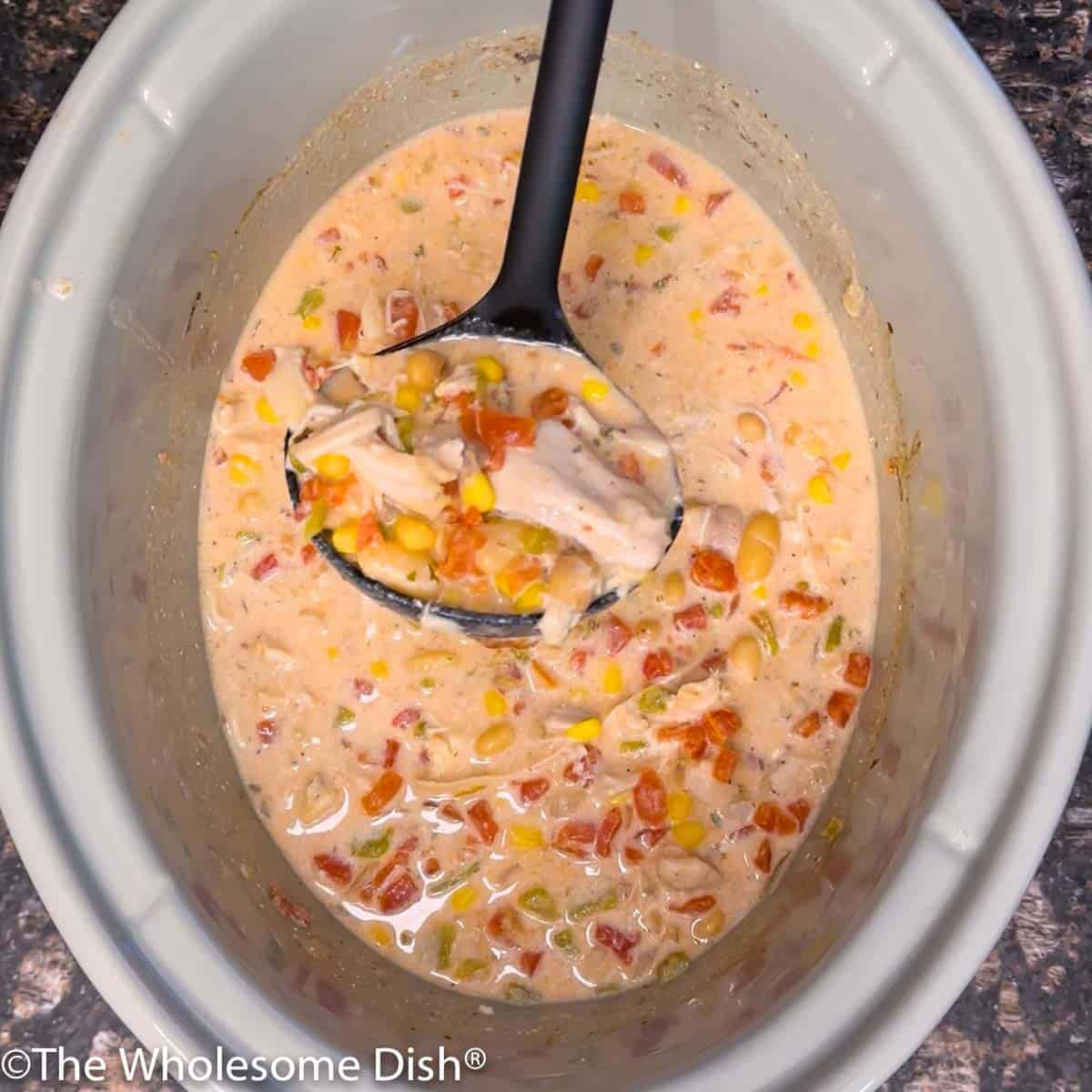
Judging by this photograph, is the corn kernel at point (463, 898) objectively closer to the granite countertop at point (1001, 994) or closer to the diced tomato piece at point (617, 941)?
the diced tomato piece at point (617, 941)

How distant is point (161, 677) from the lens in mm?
1536

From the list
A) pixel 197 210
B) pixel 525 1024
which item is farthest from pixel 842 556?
pixel 197 210

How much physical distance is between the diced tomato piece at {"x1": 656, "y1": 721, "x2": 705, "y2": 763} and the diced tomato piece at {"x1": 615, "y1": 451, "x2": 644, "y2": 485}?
15.7 inches

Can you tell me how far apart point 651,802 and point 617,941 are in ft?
0.70

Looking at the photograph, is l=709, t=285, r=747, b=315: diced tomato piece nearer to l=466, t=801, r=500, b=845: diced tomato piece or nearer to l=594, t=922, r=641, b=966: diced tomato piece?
l=466, t=801, r=500, b=845: diced tomato piece

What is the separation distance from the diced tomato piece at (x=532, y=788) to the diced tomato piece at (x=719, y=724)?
0.85 feet

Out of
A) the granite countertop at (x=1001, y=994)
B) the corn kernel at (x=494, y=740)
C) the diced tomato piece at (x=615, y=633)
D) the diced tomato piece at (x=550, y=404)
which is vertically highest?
the diced tomato piece at (x=550, y=404)

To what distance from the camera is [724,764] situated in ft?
5.33


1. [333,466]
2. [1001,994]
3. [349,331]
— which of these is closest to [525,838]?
[333,466]

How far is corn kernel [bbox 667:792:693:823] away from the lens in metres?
1.61

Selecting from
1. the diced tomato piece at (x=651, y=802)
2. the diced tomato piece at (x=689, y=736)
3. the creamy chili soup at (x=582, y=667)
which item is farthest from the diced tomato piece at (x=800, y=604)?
the diced tomato piece at (x=651, y=802)

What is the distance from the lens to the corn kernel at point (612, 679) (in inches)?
64.6

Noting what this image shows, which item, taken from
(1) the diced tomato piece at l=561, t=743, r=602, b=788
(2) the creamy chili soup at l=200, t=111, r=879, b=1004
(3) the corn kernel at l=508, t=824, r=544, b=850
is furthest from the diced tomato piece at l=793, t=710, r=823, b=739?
(3) the corn kernel at l=508, t=824, r=544, b=850

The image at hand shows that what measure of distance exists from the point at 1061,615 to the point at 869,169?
2.20ft
